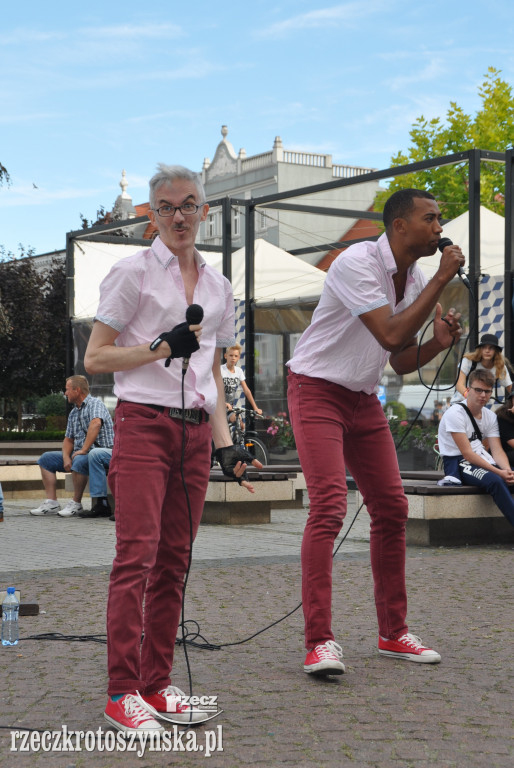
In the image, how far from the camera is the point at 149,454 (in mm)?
3752

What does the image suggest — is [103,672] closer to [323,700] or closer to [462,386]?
[323,700]

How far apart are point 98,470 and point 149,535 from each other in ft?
28.7

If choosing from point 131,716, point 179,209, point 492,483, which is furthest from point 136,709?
point 492,483

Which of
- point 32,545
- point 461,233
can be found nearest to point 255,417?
point 461,233

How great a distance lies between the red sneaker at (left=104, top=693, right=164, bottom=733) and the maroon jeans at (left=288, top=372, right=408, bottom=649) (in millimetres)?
1096

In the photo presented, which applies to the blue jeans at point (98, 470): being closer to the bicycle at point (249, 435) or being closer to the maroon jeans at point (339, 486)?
the bicycle at point (249, 435)

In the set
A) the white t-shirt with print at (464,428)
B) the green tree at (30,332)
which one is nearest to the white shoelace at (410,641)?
the white t-shirt with print at (464,428)

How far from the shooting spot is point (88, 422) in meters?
12.5

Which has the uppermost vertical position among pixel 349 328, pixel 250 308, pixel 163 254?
pixel 250 308

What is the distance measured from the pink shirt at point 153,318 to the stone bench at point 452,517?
5.75m

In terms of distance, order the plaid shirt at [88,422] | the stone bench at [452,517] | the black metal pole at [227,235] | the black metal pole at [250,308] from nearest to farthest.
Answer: the stone bench at [452,517]
the plaid shirt at [88,422]
the black metal pole at [250,308]
the black metal pole at [227,235]

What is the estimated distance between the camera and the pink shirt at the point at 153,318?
3.79 m

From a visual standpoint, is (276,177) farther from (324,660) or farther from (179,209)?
(179,209)

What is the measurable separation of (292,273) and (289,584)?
10.7 meters
